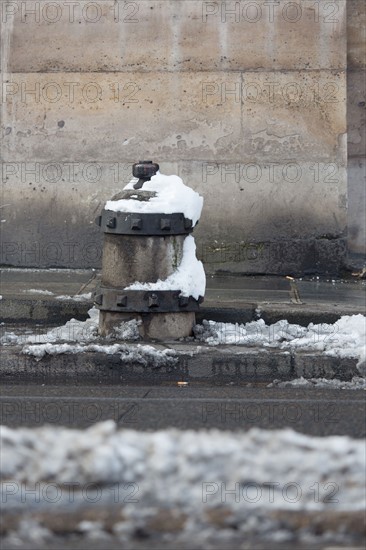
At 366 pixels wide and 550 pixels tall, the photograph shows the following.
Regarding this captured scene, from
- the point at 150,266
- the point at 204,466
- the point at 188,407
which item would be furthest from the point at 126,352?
the point at 204,466

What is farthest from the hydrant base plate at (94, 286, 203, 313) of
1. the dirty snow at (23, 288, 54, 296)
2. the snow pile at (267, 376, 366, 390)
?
the dirty snow at (23, 288, 54, 296)

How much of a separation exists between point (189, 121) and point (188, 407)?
5.01 m

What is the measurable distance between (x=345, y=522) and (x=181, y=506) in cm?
59

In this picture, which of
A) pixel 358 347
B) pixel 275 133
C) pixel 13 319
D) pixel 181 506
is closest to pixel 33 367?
pixel 13 319

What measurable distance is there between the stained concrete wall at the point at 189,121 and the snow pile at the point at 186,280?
8.40ft

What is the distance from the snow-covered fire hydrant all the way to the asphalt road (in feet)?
2.68

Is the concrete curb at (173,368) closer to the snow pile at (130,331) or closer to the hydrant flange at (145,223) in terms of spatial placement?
the snow pile at (130,331)

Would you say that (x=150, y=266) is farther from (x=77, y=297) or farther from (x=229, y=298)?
(x=229, y=298)

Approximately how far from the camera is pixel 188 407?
20.1 ft

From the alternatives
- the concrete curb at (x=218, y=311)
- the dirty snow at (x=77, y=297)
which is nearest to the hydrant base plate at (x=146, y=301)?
the concrete curb at (x=218, y=311)

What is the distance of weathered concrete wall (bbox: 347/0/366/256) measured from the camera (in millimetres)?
11148

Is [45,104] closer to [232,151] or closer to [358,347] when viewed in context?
[232,151]

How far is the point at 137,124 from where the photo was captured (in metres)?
10.8

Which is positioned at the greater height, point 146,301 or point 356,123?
point 356,123
